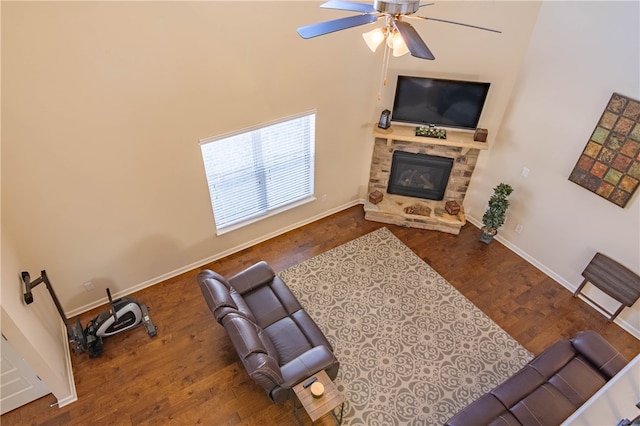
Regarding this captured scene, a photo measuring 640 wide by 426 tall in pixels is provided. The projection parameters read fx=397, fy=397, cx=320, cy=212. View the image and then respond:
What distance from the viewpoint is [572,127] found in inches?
Answer: 191

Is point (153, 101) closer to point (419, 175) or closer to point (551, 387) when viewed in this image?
point (419, 175)

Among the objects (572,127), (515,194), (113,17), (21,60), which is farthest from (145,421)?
(572,127)

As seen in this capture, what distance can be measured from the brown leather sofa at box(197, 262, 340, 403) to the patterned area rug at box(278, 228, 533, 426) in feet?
1.87

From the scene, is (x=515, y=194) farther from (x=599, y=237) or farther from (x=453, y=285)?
(x=453, y=285)

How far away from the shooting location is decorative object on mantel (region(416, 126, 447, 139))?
5.62 m

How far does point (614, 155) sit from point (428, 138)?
2.15m

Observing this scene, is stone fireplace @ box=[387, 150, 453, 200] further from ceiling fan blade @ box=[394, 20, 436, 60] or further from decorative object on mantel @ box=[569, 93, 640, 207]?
ceiling fan blade @ box=[394, 20, 436, 60]

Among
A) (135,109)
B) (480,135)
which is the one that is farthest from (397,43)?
(480,135)

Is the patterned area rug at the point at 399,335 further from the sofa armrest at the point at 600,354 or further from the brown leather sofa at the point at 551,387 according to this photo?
the sofa armrest at the point at 600,354

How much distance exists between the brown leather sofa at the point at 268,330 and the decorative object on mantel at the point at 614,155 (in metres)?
3.71

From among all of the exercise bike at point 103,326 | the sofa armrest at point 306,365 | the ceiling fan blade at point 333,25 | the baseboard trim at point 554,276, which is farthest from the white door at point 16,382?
the baseboard trim at point 554,276

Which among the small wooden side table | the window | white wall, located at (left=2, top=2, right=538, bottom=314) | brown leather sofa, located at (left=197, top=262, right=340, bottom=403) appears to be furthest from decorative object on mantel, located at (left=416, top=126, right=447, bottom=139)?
the small wooden side table

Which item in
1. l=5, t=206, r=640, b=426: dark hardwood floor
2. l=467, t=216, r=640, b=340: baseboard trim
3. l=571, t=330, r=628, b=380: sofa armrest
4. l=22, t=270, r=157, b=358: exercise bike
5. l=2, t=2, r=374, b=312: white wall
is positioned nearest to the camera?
l=2, t=2, r=374, b=312: white wall

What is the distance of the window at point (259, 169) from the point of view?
4980 mm
